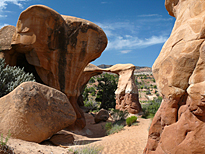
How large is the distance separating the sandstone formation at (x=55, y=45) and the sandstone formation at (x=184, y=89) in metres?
7.18

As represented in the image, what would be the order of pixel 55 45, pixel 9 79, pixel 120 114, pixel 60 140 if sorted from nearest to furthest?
pixel 60 140, pixel 9 79, pixel 55 45, pixel 120 114

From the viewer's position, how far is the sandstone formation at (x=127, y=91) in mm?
15328

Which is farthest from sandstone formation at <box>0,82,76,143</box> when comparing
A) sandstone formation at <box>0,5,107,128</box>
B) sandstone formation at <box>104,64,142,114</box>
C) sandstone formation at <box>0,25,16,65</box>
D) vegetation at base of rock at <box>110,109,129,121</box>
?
sandstone formation at <box>104,64,142,114</box>

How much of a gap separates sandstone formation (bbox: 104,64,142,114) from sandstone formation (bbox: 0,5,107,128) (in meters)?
5.83

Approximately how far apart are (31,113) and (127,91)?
11.6 meters

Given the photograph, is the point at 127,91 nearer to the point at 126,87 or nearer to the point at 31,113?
the point at 126,87

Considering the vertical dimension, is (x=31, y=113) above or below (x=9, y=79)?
below

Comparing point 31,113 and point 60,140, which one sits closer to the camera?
point 31,113

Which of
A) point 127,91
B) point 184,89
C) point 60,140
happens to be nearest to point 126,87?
point 127,91

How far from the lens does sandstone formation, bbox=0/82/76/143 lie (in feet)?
15.8

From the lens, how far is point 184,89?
9.28ft

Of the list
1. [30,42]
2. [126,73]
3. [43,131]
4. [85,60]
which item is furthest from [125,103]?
[43,131]

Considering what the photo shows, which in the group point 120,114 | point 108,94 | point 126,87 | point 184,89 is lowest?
point 120,114

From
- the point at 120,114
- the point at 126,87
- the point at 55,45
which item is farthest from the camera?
the point at 126,87
